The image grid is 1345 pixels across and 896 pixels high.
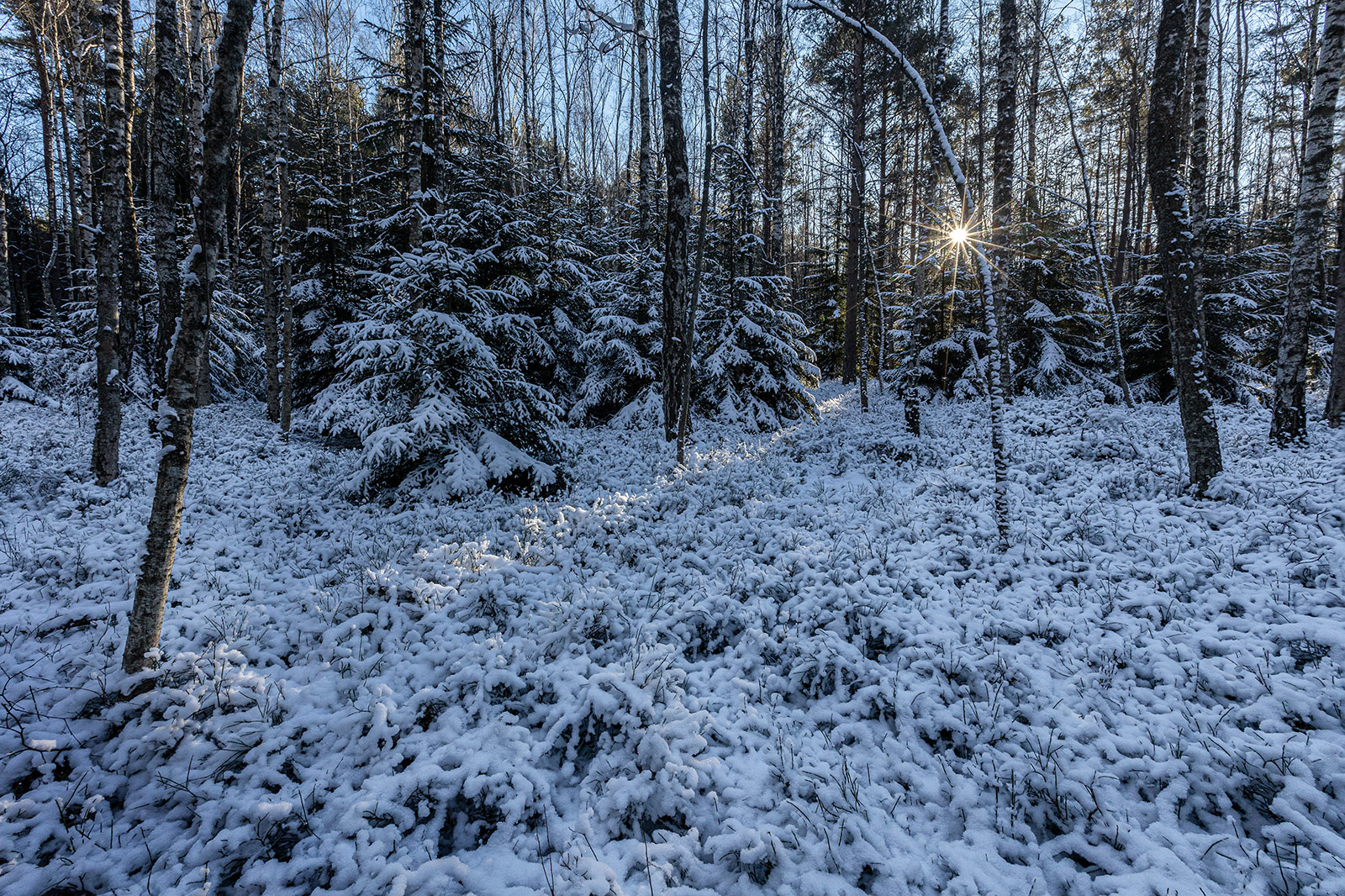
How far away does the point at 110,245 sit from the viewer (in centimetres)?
820

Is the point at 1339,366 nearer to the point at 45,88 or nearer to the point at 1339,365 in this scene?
the point at 1339,365

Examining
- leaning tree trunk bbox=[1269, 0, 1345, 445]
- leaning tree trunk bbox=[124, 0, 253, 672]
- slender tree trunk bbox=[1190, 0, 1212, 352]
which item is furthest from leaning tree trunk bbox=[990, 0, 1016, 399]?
leaning tree trunk bbox=[124, 0, 253, 672]

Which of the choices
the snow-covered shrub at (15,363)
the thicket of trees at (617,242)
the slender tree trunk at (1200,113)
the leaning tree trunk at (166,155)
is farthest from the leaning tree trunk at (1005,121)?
the snow-covered shrub at (15,363)

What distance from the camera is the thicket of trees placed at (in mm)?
7074

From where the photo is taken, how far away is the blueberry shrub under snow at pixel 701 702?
9.82 feet

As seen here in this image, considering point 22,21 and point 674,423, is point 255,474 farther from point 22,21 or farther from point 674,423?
point 22,21

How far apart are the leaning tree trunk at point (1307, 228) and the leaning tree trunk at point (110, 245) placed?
54.9 ft

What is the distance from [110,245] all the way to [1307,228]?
57.6ft

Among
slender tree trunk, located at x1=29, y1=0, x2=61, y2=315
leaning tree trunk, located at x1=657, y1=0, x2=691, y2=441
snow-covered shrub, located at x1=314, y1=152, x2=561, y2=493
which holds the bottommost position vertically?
snow-covered shrub, located at x1=314, y1=152, x2=561, y2=493

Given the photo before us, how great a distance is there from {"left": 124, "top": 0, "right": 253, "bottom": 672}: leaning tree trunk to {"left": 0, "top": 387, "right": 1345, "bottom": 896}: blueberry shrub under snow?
513 mm

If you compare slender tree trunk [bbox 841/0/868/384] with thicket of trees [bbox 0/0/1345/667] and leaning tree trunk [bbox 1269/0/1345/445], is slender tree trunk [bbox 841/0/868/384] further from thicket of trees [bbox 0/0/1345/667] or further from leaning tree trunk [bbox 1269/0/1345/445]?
leaning tree trunk [bbox 1269/0/1345/445]

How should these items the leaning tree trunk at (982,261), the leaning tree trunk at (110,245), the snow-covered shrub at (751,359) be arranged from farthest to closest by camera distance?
the snow-covered shrub at (751,359), the leaning tree trunk at (110,245), the leaning tree trunk at (982,261)

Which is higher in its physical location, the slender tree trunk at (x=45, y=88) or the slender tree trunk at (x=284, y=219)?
the slender tree trunk at (x=45, y=88)

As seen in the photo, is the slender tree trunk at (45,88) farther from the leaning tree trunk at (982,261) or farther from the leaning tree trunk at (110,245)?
the leaning tree trunk at (982,261)
